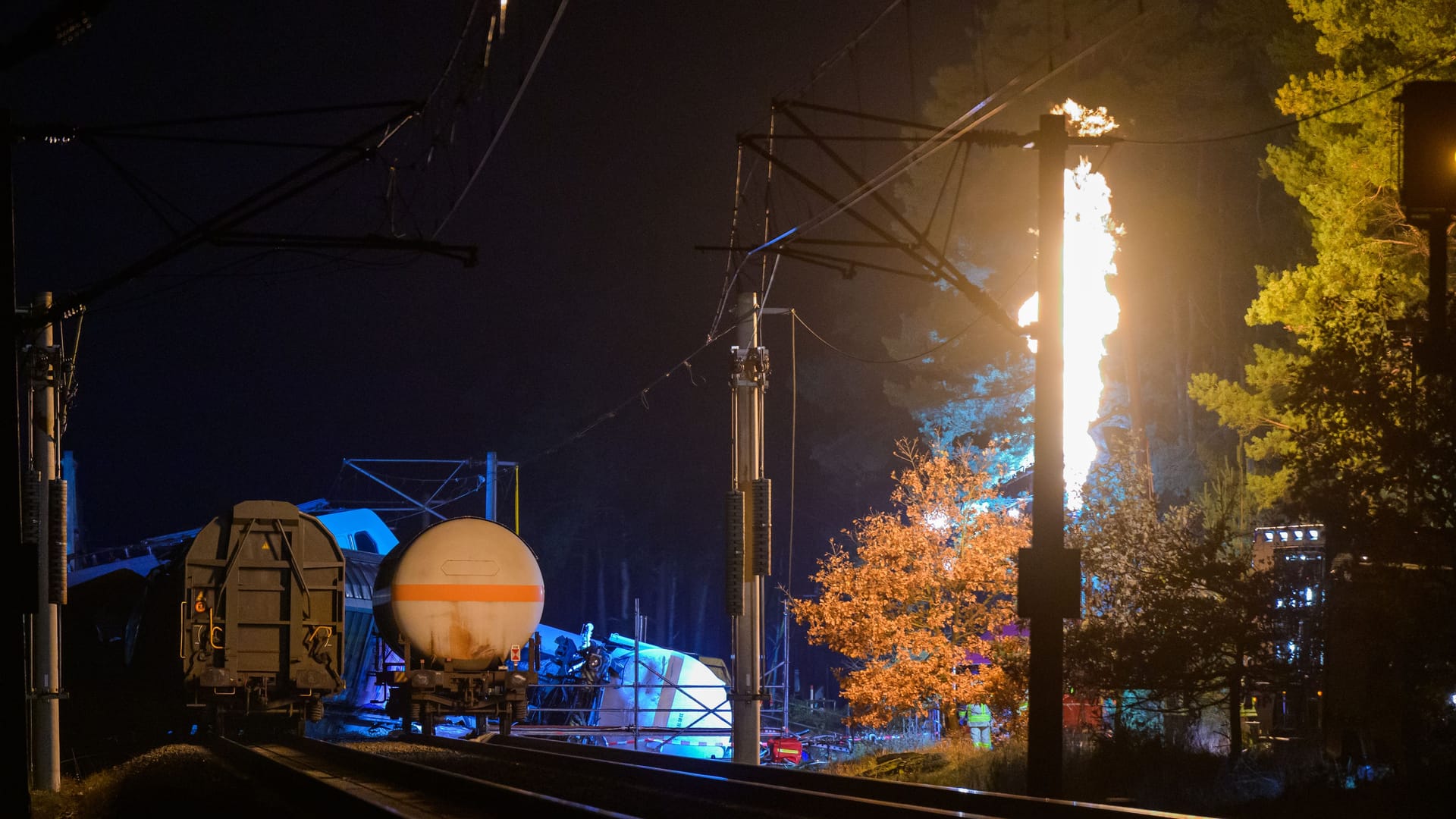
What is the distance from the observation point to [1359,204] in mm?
26047

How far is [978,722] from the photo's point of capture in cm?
3731

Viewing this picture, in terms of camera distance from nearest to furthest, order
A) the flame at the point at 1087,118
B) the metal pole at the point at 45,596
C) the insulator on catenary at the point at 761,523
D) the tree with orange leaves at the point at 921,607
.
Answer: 1. the metal pole at the point at 45,596
2. the insulator on catenary at the point at 761,523
3. the tree with orange leaves at the point at 921,607
4. the flame at the point at 1087,118

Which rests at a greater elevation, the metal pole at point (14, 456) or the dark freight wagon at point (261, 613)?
the metal pole at point (14, 456)

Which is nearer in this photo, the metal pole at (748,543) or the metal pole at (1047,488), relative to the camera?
the metal pole at (1047,488)

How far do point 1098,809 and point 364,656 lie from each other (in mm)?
27760

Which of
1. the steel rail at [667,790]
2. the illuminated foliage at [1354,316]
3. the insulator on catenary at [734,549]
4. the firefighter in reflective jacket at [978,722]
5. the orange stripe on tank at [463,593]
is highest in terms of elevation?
the illuminated foliage at [1354,316]

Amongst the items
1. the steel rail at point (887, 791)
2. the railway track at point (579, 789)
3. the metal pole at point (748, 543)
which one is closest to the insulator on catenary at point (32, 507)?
the railway track at point (579, 789)

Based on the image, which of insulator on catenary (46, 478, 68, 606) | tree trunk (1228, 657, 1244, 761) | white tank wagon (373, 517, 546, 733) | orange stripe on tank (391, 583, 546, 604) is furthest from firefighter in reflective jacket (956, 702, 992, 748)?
insulator on catenary (46, 478, 68, 606)

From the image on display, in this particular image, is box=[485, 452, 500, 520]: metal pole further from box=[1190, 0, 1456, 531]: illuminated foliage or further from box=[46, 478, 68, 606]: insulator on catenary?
box=[1190, 0, 1456, 531]: illuminated foliage

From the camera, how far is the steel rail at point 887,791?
38.4ft

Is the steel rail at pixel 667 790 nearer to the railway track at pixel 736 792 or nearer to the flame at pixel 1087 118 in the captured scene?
the railway track at pixel 736 792

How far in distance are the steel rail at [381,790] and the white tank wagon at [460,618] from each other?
359cm

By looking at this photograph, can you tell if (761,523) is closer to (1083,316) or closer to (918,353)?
(1083,316)

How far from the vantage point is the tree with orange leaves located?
2772 centimetres
